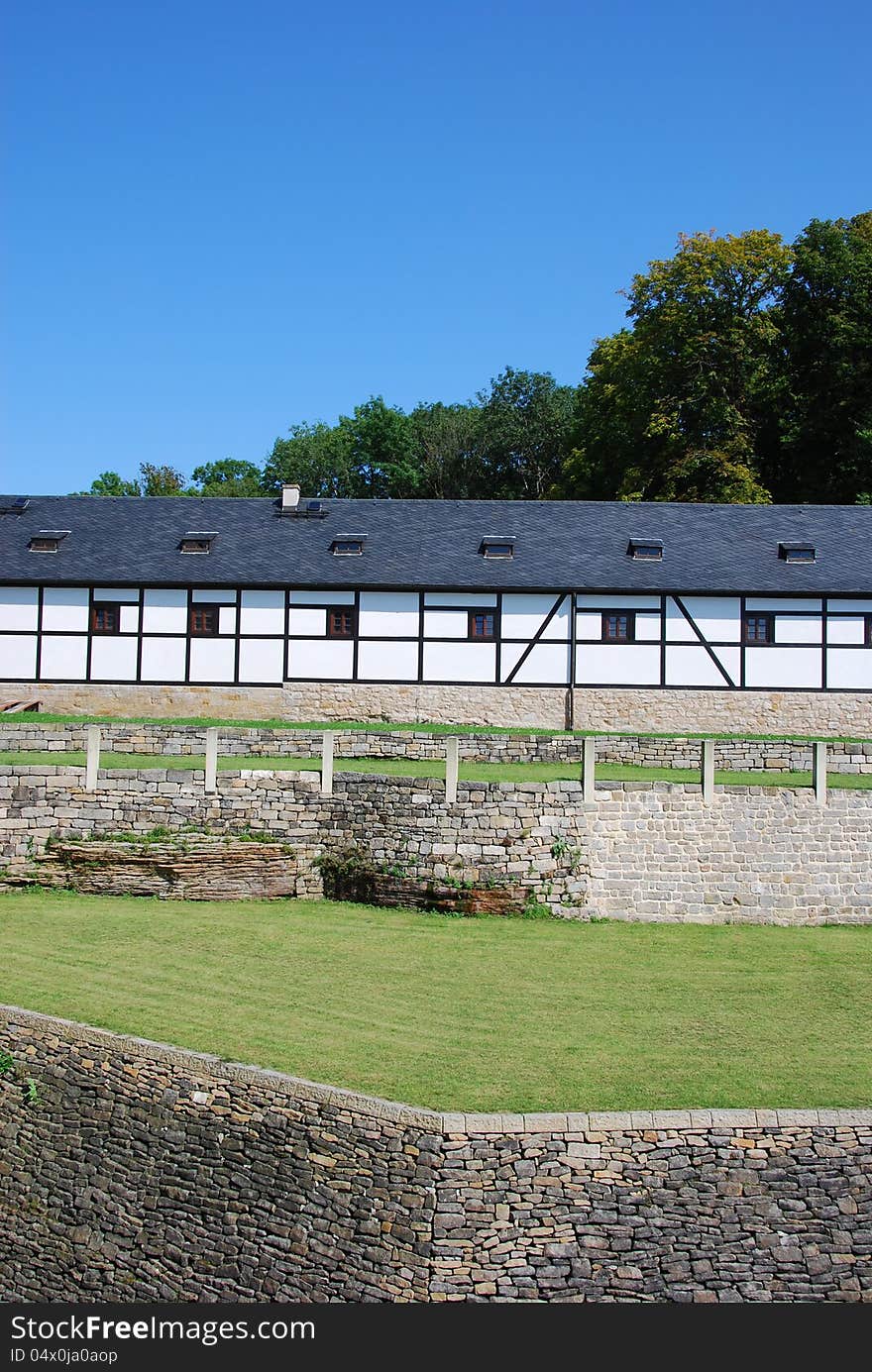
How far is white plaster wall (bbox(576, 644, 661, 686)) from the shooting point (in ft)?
90.6

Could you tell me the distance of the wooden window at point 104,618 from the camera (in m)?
28.1

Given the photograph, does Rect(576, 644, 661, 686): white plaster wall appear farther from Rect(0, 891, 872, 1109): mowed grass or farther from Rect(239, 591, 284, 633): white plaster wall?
Rect(0, 891, 872, 1109): mowed grass

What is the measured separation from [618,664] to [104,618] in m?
12.0

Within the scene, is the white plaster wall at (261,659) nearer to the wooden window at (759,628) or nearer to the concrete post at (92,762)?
the wooden window at (759,628)

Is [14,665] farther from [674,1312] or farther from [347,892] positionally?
[674,1312]

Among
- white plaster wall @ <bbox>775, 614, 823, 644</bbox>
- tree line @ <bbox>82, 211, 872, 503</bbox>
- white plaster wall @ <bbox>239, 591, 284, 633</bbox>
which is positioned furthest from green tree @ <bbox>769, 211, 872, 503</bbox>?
white plaster wall @ <bbox>239, 591, 284, 633</bbox>

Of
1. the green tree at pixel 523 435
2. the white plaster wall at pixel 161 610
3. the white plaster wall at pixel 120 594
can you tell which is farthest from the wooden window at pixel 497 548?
the green tree at pixel 523 435

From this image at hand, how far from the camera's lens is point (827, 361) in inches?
1543

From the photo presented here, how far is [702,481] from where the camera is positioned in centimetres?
3872

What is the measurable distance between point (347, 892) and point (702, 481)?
2672 cm

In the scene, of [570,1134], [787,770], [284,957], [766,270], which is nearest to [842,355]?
[766,270]

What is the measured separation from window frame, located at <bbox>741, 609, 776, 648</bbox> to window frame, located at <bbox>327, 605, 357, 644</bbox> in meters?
8.99

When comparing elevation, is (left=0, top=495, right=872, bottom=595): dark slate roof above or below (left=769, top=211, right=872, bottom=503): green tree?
below

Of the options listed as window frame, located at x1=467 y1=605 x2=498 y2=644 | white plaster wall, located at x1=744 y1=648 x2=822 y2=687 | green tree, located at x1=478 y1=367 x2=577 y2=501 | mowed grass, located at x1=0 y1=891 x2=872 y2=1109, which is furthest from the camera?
green tree, located at x1=478 y1=367 x2=577 y2=501
